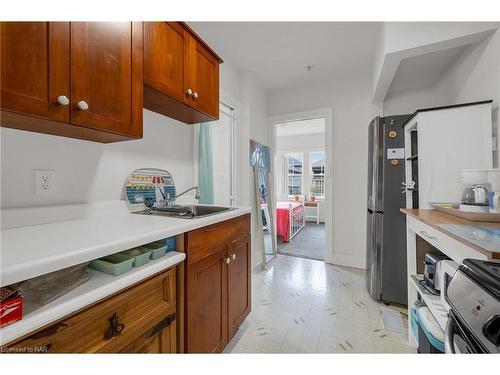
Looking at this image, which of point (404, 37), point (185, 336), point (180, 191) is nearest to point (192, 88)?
point (180, 191)

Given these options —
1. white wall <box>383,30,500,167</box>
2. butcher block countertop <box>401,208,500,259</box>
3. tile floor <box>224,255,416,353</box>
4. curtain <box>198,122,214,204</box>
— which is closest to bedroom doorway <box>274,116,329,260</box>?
tile floor <box>224,255,416,353</box>

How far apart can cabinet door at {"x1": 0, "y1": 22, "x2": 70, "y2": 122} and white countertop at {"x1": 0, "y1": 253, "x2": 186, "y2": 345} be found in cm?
61

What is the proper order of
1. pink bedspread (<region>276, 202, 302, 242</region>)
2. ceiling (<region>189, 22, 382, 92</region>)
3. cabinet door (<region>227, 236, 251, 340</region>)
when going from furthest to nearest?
pink bedspread (<region>276, 202, 302, 242</region>), ceiling (<region>189, 22, 382, 92</region>), cabinet door (<region>227, 236, 251, 340</region>)

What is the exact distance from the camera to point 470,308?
603 mm

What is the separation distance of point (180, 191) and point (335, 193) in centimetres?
211

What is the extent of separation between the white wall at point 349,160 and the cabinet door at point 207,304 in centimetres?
213

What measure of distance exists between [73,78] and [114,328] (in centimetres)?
94

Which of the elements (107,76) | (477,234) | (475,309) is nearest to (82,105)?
(107,76)

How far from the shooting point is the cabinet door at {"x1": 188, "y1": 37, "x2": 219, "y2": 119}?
1.44 m

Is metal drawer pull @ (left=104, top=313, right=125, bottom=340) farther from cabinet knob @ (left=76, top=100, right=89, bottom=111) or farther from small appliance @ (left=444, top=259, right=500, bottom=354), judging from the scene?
small appliance @ (left=444, top=259, right=500, bottom=354)

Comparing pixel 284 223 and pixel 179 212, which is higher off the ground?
pixel 179 212

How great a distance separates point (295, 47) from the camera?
220 centimetres

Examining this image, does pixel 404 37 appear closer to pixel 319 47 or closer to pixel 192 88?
pixel 319 47

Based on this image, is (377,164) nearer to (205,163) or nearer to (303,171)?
(205,163)
